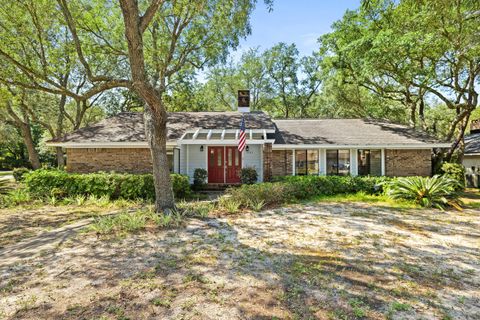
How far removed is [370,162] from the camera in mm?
15016

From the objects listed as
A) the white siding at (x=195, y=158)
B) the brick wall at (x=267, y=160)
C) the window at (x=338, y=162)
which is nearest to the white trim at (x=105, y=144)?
the white siding at (x=195, y=158)

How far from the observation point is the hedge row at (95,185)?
37.7 feet

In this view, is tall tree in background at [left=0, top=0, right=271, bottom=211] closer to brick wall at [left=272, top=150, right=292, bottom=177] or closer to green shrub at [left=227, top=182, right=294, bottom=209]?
green shrub at [left=227, top=182, right=294, bottom=209]

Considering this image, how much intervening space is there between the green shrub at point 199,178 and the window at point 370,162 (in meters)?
8.63

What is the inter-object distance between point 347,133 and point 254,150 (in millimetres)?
5681

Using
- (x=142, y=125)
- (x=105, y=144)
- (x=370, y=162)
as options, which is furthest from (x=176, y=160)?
(x=370, y=162)

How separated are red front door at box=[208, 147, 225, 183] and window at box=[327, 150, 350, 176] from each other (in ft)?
19.8

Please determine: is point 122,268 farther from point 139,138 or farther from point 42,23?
point 42,23

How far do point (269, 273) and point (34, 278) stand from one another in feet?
12.9

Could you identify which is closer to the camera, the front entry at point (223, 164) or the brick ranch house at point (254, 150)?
the brick ranch house at point (254, 150)

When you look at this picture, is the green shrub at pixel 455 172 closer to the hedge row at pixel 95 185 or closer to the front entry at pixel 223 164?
the front entry at pixel 223 164

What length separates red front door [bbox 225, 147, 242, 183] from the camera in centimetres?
1529

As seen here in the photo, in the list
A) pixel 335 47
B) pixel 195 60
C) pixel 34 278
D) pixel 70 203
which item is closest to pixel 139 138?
pixel 70 203

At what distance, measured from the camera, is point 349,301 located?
12.4ft
